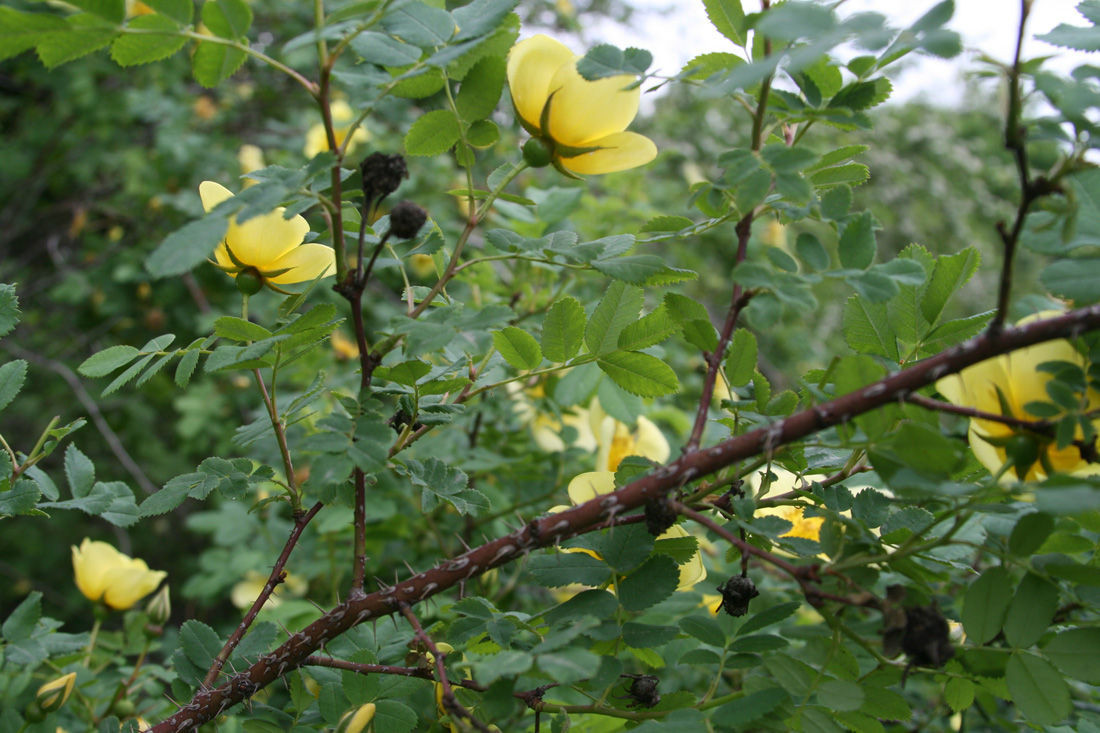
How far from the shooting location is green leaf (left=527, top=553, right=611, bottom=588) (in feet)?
2.15

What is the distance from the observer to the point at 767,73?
50cm

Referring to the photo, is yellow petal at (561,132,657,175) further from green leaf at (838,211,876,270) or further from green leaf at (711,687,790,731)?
green leaf at (711,687,790,731)

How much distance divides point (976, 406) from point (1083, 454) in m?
0.07

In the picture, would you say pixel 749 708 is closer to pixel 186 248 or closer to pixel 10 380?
pixel 186 248

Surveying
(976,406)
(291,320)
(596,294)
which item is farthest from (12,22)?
(596,294)

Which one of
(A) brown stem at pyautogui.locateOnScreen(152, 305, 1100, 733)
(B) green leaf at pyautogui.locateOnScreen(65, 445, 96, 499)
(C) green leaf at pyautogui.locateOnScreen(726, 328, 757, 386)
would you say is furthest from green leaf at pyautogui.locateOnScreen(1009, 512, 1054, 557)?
(B) green leaf at pyautogui.locateOnScreen(65, 445, 96, 499)

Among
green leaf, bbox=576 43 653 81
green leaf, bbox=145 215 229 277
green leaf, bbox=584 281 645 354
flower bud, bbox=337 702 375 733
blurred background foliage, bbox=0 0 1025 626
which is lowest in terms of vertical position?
blurred background foliage, bbox=0 0 1025 626

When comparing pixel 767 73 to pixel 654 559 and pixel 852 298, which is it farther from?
pixel 654 559

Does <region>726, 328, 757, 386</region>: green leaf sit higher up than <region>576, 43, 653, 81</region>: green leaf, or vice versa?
<region>576, 43, 653, 81</region>: green leaf

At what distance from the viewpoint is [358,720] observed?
66 cm

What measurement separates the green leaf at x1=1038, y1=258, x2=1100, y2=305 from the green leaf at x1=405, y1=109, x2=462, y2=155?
0.48 meters

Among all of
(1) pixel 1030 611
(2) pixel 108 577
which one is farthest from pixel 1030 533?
(2) pixel 108 577

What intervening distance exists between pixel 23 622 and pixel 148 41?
752mm

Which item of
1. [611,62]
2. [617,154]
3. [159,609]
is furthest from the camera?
[159,609]
